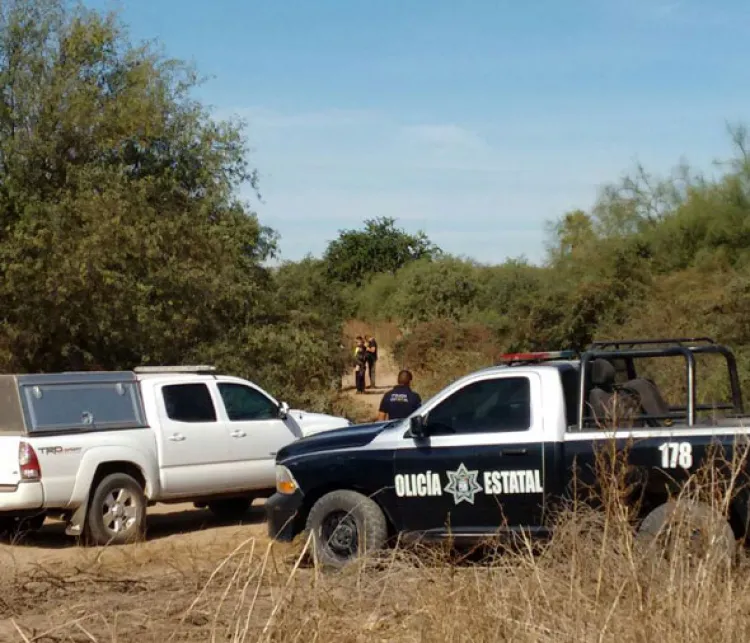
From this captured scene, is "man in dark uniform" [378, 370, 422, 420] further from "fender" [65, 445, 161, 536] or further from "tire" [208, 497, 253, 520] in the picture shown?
"fender" [65, 445, 161, 536]

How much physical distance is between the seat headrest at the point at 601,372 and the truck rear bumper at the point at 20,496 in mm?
5606

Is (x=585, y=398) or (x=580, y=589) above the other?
(x=585, y=398)

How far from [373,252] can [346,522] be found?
198 feet

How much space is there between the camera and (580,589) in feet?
19.2

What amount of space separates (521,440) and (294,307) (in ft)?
56.2

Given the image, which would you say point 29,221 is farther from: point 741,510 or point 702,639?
point 702,639

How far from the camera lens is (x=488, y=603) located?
580 centimetres

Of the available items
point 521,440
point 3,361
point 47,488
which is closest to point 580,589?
point 521,440

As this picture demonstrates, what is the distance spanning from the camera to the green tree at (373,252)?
6969 cm

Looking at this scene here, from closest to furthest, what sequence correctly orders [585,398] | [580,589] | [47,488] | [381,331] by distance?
[580,589] → [585,398] → [47,488] → [381,331]

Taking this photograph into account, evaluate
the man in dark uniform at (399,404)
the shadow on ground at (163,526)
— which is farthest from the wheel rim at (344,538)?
the man in dark uniform at (399,404)

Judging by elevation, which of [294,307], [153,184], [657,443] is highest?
[153,184]

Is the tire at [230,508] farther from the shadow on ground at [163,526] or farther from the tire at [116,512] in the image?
the tire at [116,512]

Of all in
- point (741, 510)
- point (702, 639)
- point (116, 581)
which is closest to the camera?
point (702, 639)
